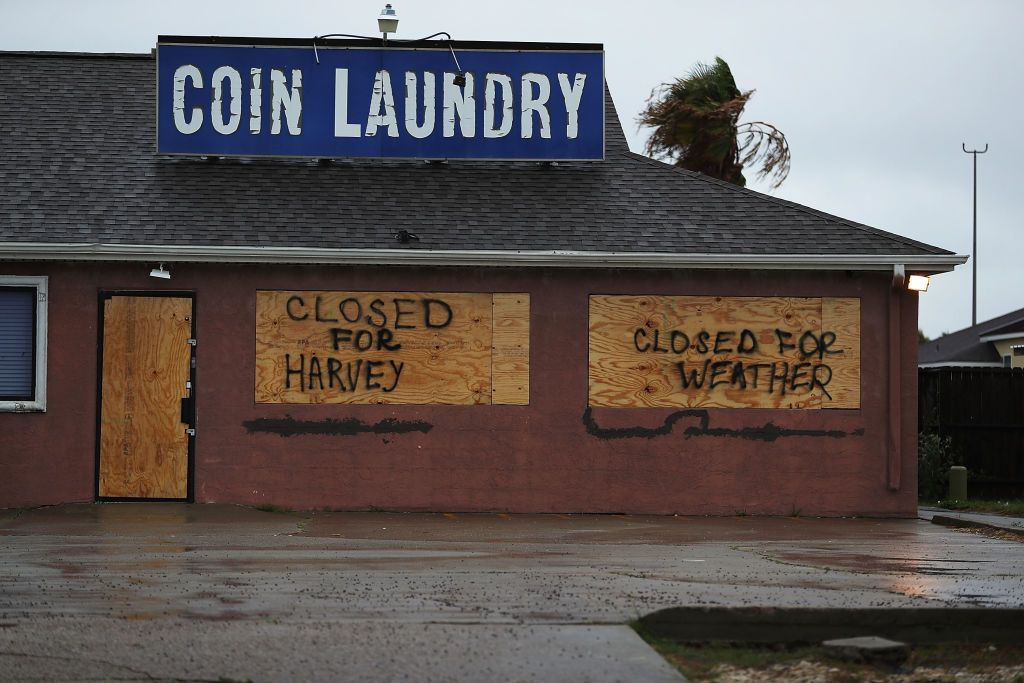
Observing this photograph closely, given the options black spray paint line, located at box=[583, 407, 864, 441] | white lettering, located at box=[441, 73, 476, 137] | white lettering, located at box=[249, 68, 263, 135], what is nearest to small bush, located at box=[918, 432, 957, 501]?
black spray paint line, located at box=[583, 407, 864, 441]

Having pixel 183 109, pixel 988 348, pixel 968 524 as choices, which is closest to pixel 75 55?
pixel 183 109

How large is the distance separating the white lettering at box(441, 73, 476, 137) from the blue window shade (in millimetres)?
5324

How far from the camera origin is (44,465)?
1484 cm

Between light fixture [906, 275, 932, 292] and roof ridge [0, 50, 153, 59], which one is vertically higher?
roof ridge [0, 50, 153, 59]

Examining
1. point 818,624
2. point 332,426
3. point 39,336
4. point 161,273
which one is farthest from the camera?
point 332,426

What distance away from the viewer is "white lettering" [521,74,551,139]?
16.8 metres

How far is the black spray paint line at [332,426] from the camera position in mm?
15031

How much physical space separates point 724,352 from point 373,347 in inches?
158

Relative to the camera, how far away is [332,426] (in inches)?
593

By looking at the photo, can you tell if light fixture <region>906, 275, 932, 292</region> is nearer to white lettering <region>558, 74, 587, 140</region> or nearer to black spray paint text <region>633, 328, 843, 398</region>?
black spray paint text <region>633, 328, 843, 398</region>

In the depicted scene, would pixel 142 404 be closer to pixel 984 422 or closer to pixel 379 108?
pixel 379 108

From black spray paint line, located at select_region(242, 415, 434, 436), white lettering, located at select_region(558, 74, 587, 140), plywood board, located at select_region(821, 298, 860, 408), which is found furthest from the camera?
white lettering, located at select_region(558, 74, 587, 140)

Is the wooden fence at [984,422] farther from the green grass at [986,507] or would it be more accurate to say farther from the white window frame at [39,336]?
the white window frame at [39,336]

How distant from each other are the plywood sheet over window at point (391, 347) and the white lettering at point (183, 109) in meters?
Answer: 2.80
